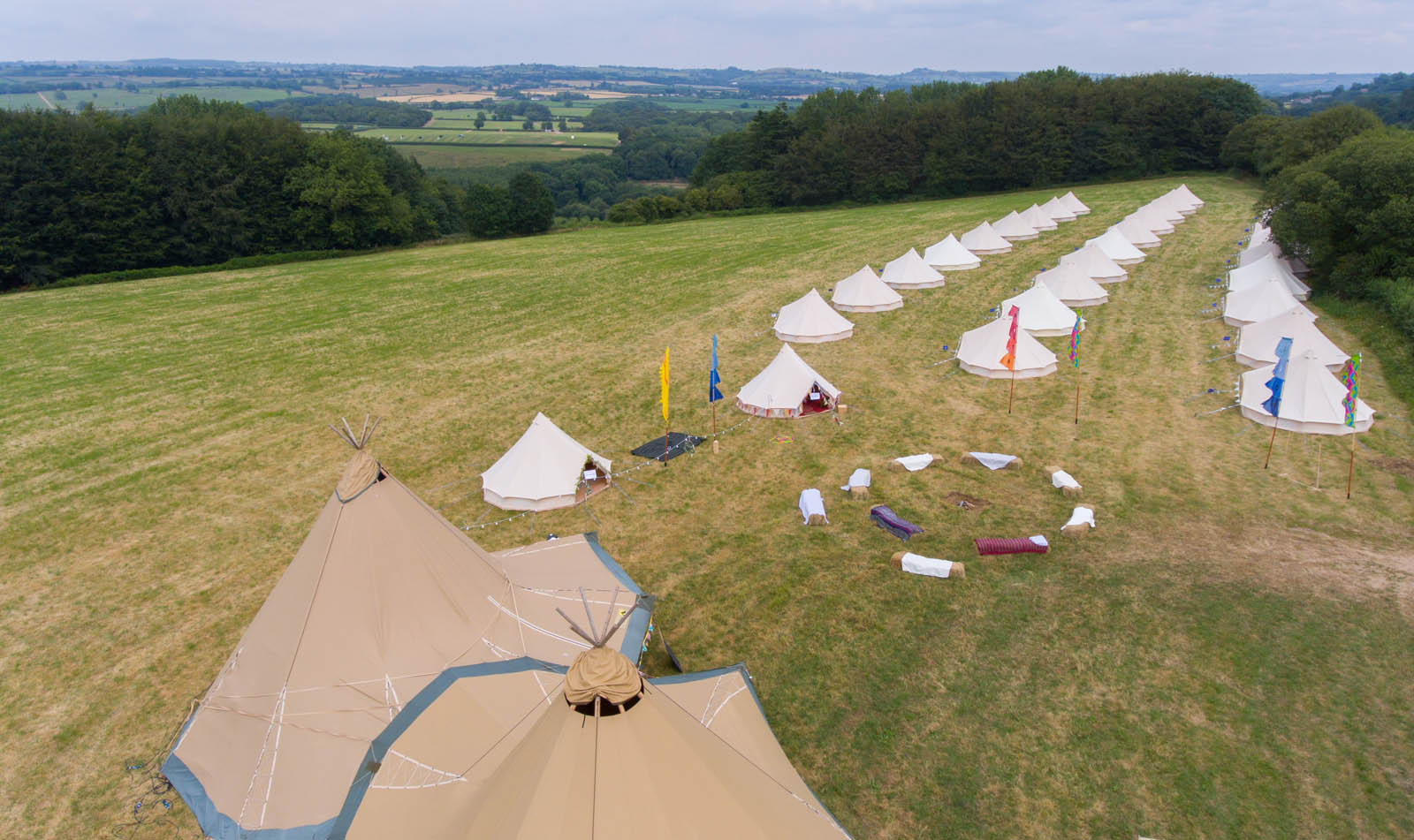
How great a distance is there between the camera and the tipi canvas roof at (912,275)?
28.7m

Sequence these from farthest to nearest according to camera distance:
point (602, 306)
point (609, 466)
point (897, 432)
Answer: point (602, 306)
point (897, 432)
point (609, 466)

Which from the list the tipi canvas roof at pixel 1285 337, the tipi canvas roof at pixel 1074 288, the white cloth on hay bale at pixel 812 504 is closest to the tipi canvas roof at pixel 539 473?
the white cloth on hay bale at pixel 812 504

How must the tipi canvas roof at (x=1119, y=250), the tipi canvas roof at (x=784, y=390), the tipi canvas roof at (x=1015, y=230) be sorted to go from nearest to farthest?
the tipi canvas roof at (x=784, y=390) < the tipi canvas roof at (x=1119, y=250) < the tipi canvas roof at (x=1015, y=230)

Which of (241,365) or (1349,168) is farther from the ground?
(1349,168)

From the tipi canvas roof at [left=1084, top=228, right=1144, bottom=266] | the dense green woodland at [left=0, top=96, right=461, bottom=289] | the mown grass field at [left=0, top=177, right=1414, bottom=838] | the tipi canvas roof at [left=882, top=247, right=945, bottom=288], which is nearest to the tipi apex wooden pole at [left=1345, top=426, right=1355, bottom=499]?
the mown grass field at [left=0, top=177, right=1414, bottom=838]

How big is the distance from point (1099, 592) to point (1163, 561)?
5.14 ft

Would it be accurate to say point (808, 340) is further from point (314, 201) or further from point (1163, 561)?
point (314, 201)

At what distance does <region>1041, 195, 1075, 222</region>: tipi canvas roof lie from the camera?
40.3 meters

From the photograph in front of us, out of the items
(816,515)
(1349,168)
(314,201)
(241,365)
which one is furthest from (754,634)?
(314,201)

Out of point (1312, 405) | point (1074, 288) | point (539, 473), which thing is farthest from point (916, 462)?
point (1074, 288)

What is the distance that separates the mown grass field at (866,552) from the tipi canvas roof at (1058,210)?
15.4 metres

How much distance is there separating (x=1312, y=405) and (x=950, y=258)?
55.7 feet

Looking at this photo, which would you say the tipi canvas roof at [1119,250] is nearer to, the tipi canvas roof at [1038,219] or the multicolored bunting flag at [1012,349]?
the tipi canvas roof at [1038,219]

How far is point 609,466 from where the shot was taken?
14953 millimetres
